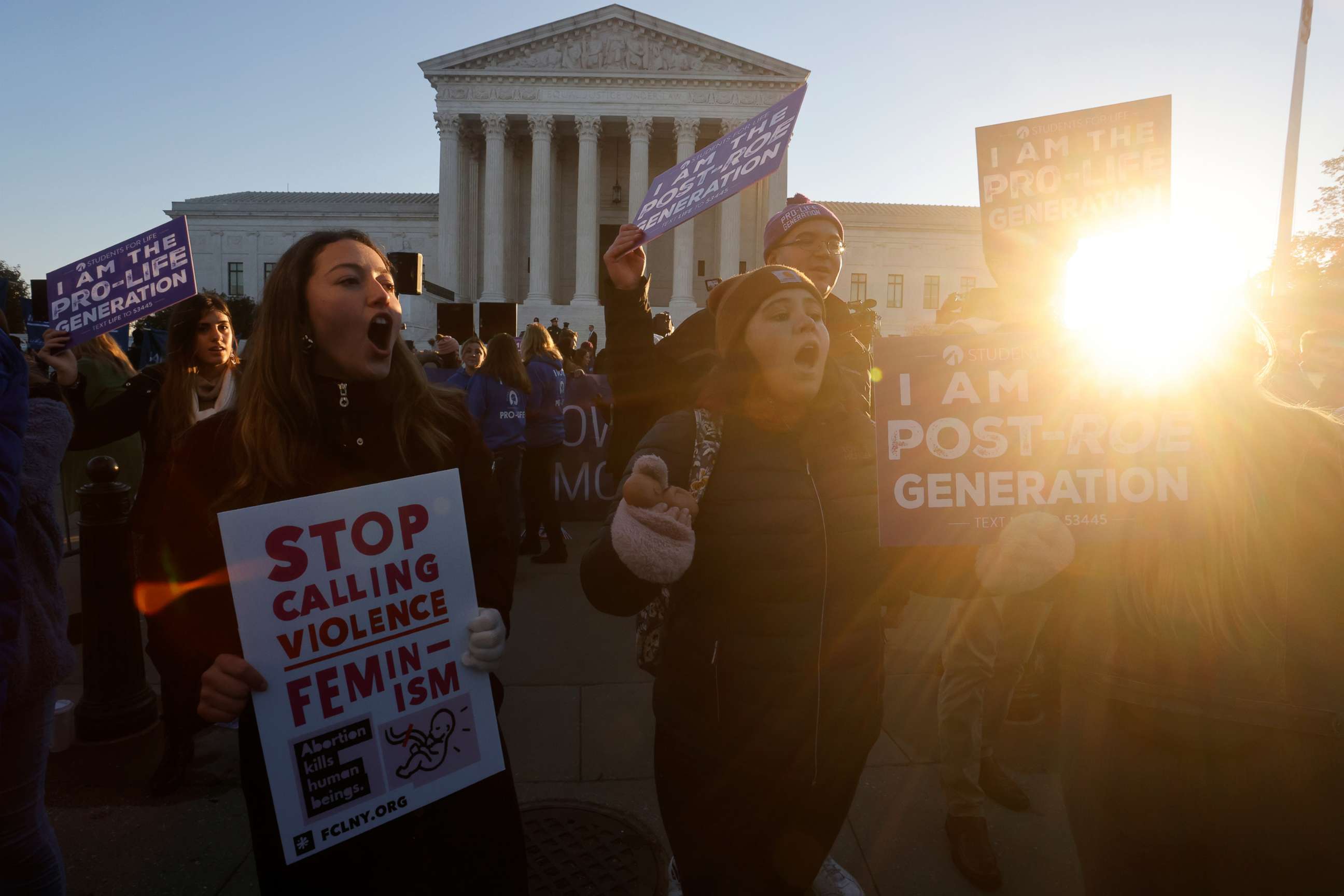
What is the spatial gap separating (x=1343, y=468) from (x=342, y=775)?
2.01 m

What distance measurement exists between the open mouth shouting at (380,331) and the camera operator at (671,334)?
1094mm

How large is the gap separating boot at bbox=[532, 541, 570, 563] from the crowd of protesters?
454 cm

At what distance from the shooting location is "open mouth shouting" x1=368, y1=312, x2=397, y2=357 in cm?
174

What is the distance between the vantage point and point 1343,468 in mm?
1348

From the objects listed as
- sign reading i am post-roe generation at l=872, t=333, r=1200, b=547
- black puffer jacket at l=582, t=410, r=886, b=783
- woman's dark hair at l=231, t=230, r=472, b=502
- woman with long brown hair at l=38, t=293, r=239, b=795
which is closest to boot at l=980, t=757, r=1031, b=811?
black puffer jacket at l=582, t=410, r=886, b=783

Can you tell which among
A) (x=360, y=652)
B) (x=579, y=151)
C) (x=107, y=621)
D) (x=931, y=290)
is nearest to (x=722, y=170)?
(x=360, y=652)

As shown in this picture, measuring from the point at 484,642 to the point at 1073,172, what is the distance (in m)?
1.96

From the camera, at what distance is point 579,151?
Answer: 42094mm

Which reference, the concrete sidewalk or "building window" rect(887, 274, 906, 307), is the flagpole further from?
"building window" rect(887, 274, 906, 307)

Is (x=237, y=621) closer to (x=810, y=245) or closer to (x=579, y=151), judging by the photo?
(x=810, y=245)

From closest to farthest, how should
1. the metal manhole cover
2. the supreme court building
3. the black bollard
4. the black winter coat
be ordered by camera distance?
the black winter coat < the metal manhole cover < the black bollard < the supreme court building

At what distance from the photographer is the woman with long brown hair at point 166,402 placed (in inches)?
127

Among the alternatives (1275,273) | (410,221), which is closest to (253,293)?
(410,221)

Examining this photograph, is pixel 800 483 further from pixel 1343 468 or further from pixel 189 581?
pixel 189 581
